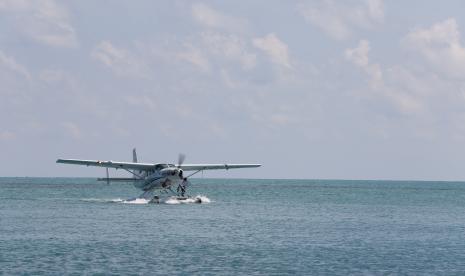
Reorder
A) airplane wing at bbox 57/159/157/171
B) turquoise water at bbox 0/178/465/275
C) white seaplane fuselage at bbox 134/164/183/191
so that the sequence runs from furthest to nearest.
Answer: airplane wing at bbox 57/159/157/171 → white seaplane fuselage at bbox 134/164/183/191 → turquoise water at bbox 0/178/465/275

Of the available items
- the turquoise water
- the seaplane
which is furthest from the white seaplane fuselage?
the turquoise water

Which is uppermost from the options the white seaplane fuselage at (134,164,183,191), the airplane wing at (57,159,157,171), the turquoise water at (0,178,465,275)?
the airplane wing at (57,159,157,171)

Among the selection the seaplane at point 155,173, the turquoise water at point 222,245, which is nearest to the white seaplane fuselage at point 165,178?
the seaplane at point 155,173

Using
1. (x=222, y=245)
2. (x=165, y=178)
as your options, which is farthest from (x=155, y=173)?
(x=222, y=245)

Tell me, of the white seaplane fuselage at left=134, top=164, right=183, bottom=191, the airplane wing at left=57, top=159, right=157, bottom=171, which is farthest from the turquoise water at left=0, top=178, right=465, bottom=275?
the airplane wing at left=57, top=159, right=157, bottom=171

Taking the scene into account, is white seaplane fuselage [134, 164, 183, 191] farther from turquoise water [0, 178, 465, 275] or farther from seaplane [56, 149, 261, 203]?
turquoise water [0, 178, 465, 275]


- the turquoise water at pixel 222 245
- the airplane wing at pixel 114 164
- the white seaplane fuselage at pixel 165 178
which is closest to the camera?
the turquoise water at pixel 222 245

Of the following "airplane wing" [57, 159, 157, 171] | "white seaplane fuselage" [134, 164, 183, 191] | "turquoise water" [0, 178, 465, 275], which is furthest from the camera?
"airplane wing" [57, 159, 157, 171]

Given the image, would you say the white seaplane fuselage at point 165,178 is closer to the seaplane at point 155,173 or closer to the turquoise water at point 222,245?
the seaplane at point 155,173

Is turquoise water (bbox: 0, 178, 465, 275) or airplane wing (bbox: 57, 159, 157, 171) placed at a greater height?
airplane wing (bbox: 57, 159, 157, 171)

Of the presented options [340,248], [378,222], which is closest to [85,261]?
[340,248]

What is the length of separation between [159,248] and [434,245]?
544 inches

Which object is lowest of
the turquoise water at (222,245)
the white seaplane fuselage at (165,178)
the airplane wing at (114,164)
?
the turquoise water at (222,245)

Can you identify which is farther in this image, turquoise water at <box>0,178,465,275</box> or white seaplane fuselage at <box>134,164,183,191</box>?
white seaplane fuselage at <box>134,164,183,191</box>
